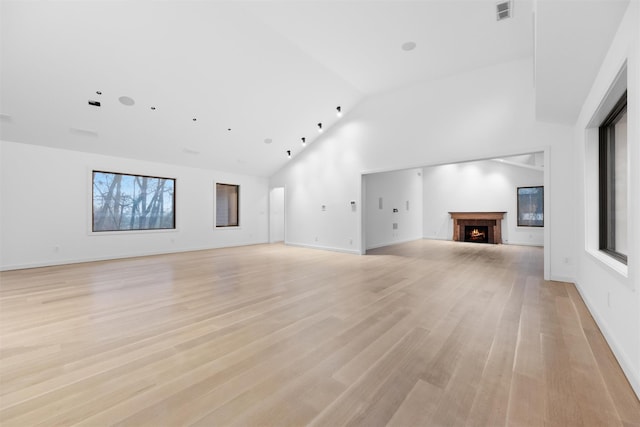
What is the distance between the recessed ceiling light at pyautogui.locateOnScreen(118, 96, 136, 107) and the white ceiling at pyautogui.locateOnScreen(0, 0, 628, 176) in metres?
0.12

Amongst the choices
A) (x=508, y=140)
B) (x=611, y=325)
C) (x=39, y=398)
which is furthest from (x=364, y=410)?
(x=508, y=140)

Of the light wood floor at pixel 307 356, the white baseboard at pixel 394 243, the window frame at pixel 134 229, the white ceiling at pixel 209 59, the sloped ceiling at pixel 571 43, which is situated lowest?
the light wood floor at pixel 307 356

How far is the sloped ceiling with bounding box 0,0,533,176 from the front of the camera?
3826mm

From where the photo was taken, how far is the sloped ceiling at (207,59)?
12.6 ft

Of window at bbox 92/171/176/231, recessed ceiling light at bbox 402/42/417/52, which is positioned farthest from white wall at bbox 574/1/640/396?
window at bbox 92/171/176/231

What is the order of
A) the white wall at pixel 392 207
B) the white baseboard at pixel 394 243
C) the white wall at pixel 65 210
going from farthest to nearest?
the white baseboard at pixel 394 243 < the white wall at pixel 392 207 < the white wall at pixel 65 210

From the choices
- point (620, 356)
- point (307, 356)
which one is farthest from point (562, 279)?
point (307, 356)

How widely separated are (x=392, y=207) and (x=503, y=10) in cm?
603

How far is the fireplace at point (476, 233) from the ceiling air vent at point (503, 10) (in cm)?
733

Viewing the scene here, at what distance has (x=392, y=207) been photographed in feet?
30.1

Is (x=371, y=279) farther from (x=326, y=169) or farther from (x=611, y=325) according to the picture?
(x=326, y=169)

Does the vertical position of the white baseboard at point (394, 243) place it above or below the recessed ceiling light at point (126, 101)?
below

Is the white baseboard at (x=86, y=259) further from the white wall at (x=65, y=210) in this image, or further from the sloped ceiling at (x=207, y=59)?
the sloped ceiling at (x=207, y=59)

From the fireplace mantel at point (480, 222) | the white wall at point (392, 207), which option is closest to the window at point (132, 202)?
the white wall at point (392, 207)
